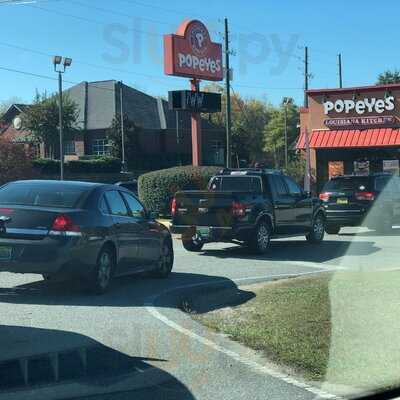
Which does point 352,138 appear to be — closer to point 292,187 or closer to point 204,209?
point 292,187

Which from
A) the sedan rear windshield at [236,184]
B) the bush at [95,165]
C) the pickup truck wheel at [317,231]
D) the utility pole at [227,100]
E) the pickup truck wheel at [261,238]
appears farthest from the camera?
the bush at [95,165]

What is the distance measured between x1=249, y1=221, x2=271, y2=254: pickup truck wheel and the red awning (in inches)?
692

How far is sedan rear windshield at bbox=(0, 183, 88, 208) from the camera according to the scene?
31.0 feet

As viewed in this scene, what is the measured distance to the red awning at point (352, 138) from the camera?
3120 centimetres

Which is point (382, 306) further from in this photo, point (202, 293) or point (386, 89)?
point (386, 89)

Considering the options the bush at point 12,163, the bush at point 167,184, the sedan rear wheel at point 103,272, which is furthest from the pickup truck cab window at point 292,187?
the bush at point 12,163

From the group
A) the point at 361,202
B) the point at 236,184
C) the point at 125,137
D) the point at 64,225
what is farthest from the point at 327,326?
the point at 125,137

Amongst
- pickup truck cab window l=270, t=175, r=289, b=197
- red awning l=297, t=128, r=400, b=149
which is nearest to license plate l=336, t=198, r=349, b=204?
pickup truck cab window l=270, t=175, r=289, b=197

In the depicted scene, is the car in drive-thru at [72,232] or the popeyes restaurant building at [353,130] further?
the popeyes restaurant building at [353,130]

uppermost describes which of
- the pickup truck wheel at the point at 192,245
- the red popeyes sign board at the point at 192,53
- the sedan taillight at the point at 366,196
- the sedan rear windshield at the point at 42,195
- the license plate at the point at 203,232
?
the red popeyes sign board at the point at 192,53

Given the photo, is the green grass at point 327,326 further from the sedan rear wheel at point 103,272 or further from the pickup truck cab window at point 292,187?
the pickup truck cab window at point 292,187

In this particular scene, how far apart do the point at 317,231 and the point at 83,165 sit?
109 ft

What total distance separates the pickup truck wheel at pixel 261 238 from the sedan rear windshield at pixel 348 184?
5432 millimetres

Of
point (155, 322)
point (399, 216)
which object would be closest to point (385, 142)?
point (399, 216)
